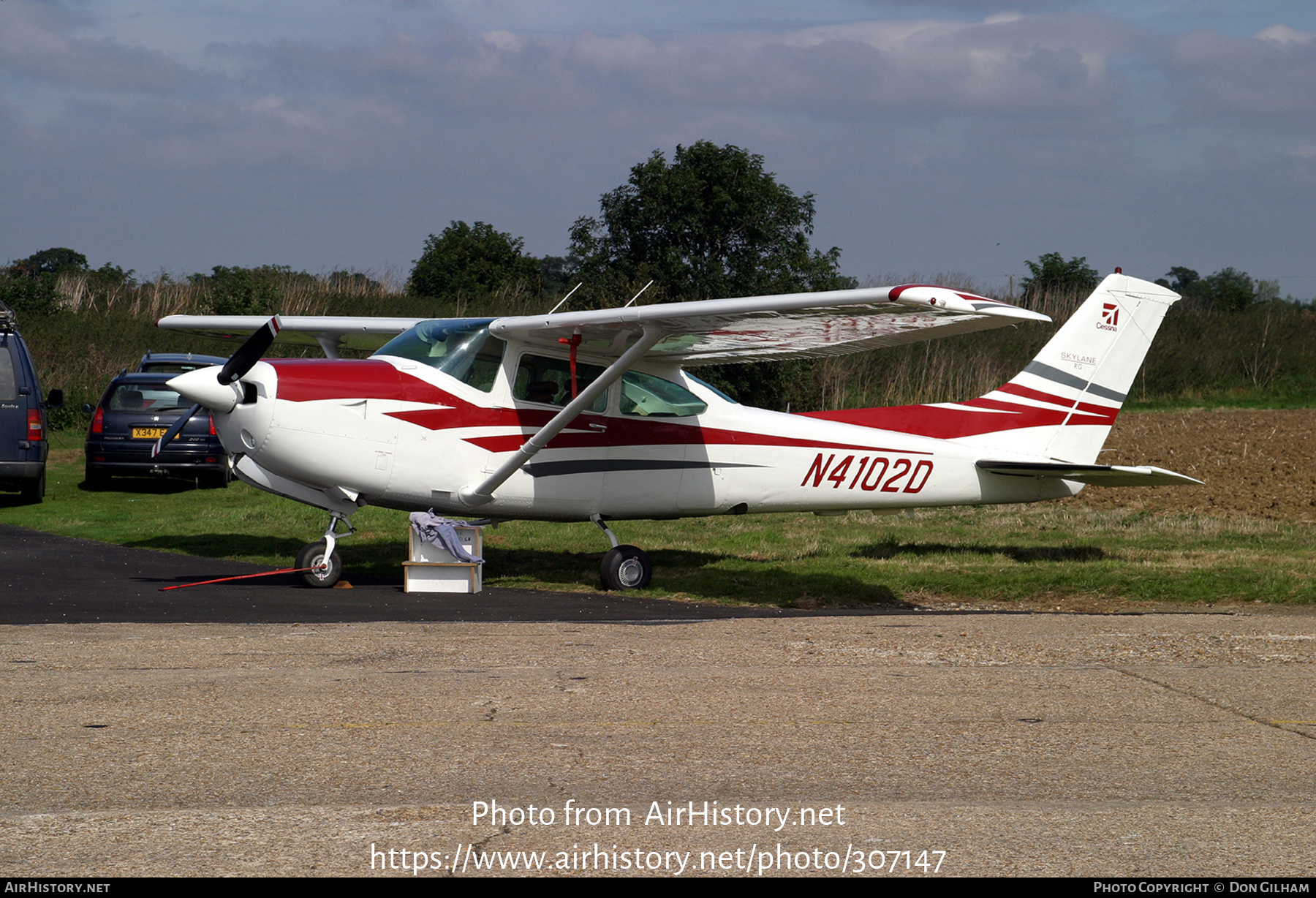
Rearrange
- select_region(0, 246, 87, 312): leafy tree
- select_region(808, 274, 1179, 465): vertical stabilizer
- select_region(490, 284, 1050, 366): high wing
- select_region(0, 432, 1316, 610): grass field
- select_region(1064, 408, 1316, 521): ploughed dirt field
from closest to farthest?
select_region(490, 284, 1050, 366): high wing, select_region(0, 432, 1316, 610): grass field, select_region(808, 274, 1179, 465): vertical stabilizer, select_region(1064, 408, 1316, 521): ploughed dirt field, select_region(0, 246, 87, 312): leafy tree

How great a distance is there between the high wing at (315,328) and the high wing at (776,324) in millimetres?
574

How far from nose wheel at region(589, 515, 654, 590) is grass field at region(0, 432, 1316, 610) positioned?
0.19 metres

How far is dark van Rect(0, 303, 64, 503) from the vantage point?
15508 millimetres

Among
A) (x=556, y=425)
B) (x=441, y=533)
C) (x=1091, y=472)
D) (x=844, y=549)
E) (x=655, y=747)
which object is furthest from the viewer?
(x=844, y=549)

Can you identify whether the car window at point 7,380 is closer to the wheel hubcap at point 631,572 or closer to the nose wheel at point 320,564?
the nose wheel at point 320,564

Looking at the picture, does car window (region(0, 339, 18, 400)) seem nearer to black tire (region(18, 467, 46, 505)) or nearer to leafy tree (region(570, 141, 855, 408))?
black tire (region(18, 467, 46, 505))

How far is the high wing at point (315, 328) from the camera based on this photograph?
12672 millimetres

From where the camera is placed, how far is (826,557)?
12.4 meters

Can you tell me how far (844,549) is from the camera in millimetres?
12773

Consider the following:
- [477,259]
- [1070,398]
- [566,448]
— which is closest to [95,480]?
[566,448]

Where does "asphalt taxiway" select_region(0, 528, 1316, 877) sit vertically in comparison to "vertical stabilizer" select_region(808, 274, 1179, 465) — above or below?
below

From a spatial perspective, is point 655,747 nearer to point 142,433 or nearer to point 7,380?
point 7,380

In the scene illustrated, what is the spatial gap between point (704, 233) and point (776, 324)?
13215 millimetres

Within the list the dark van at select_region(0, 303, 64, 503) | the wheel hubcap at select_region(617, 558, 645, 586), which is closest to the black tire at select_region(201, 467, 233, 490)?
the dark van at select_region(0, 303, 64, 503)
